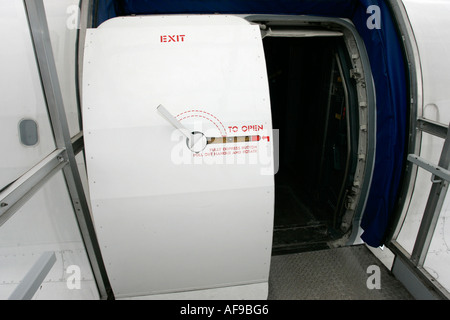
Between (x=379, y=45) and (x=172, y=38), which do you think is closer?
(x=172, y=38)

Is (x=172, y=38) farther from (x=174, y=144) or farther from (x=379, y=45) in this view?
(x=379, y=45)

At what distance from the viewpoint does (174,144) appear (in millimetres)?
1830

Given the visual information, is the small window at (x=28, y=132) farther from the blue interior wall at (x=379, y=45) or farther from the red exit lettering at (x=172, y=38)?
the blue interior wall at (x=379, y=45)

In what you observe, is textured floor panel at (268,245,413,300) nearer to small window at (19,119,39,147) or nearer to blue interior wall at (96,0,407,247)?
blue interior wall at (96,0,407,247)

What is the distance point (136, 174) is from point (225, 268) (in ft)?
2.93

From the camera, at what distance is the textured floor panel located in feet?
8.18

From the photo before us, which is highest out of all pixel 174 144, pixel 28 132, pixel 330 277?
pixel 28 132

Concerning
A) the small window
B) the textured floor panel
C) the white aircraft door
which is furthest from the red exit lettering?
the textured floor panel

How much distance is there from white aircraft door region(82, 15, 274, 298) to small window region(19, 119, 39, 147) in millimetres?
266

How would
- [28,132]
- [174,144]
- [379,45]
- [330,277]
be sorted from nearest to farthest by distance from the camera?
[28,132], [174,144], [379,45], [330,277]

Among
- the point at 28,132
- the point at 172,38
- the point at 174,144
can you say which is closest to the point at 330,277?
the point at 174,144

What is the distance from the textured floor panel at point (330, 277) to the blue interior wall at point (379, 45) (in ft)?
1.31

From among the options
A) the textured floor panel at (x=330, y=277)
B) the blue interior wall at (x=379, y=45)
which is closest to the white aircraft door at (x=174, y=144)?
the blue interior wall at (x=379, y=45)

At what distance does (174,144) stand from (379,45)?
1.95 metres
